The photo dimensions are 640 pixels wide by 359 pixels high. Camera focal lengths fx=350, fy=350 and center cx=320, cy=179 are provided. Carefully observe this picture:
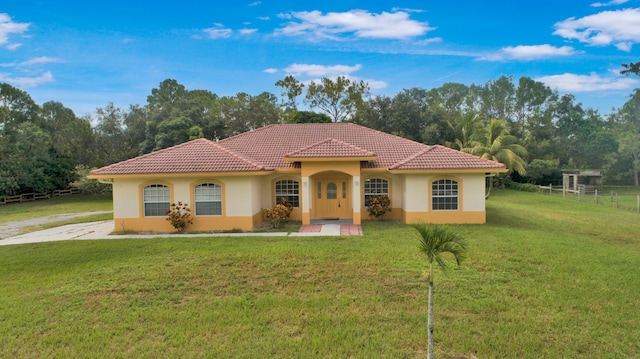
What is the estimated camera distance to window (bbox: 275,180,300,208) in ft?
54.3

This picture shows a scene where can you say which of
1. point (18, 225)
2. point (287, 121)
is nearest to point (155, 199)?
point (18, 225)

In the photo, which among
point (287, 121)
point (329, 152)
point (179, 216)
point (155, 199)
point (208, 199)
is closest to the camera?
point (179, 216)

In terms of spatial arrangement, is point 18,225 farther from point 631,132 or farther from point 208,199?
point 631,132

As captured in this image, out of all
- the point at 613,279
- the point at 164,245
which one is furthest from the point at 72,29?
the point at 613,279

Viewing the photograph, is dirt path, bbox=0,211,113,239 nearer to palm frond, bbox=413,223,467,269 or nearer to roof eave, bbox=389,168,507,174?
roof eave, bbox=389,168,507,174

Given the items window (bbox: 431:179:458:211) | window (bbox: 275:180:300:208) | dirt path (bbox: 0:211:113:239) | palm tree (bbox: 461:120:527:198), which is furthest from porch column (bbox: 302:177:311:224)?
palm tree (bbox: 461:120:527:198)

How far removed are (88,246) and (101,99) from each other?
32930 millimetres

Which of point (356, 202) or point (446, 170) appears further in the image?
point (356, 202)

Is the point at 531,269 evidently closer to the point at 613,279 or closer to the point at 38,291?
the point at 613,279

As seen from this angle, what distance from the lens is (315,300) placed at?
6789 mm

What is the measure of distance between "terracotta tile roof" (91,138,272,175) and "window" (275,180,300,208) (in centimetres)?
187

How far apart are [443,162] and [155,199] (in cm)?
1220

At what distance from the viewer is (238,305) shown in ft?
21.7

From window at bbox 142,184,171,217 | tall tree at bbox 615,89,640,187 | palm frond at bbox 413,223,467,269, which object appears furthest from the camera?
tall tree at bbox 615,89,640,187
